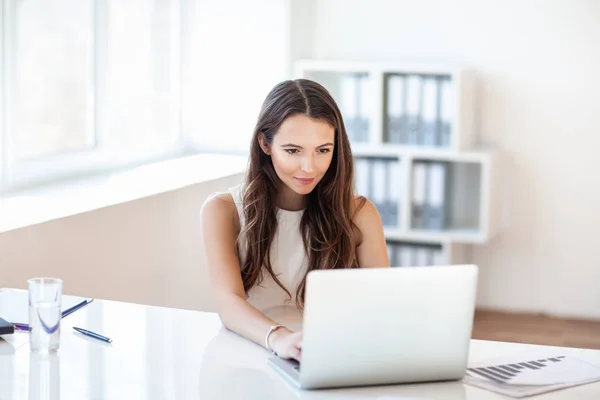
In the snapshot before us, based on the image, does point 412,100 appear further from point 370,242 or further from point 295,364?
point 295,364

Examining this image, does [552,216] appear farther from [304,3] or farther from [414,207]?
[304,3]

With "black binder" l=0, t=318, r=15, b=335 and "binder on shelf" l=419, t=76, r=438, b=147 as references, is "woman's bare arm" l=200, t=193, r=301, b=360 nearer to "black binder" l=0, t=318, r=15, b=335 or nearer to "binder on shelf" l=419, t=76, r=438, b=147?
"black binder" l=0, t=318, r=15, b=335

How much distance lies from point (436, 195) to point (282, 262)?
2.23m

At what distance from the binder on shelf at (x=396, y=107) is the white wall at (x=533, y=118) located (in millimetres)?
354

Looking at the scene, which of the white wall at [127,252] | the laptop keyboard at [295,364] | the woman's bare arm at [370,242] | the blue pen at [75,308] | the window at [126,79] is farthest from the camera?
the window at [126,79]

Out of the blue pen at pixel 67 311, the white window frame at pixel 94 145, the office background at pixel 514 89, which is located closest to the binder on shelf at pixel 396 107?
the office background at pixel 514 89

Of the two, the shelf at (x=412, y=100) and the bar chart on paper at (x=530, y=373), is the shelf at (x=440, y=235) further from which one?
the bar chart on paper at (x=530, y=373)

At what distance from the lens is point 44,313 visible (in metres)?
1.71

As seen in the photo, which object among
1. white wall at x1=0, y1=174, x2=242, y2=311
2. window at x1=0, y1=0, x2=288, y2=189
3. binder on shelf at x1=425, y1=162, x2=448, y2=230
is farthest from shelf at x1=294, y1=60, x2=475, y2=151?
white wall at x1=0, y1=174, x2=242, y2=311

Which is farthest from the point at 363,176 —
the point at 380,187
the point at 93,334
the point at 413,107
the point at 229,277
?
the point at 93,334

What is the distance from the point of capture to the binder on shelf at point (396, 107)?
14.5ft

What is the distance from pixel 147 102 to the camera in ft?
14.2

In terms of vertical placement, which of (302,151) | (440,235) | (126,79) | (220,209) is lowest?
(440,235)

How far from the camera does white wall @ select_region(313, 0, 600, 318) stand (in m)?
4.47
